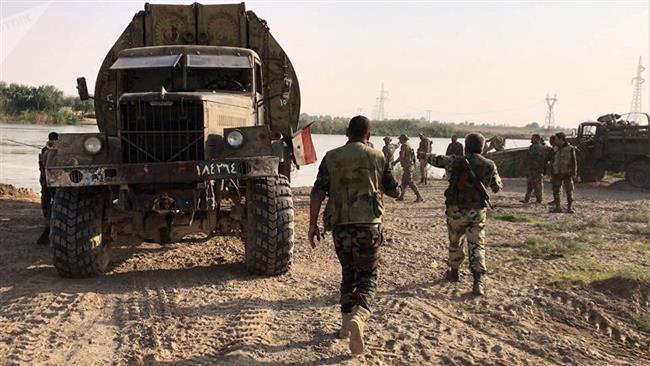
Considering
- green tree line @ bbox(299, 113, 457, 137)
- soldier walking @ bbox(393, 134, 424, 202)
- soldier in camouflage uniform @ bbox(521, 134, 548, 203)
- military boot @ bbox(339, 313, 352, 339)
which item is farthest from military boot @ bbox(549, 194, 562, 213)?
green tree line @ bbox(299, 113, 457, 137)

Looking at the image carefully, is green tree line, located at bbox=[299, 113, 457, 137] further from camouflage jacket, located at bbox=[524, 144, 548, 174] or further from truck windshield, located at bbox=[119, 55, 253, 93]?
truck windshield, located at bbox=[119, 55, 253, 93]

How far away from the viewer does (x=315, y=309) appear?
5.45 metres

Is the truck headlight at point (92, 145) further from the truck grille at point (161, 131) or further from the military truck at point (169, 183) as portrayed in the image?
the truck grille at point (161, 131)

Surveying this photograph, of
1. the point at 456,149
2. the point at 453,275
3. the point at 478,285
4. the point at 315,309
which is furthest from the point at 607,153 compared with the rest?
the point at 315,309

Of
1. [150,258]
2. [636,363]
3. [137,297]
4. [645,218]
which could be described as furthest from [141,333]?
[645,218]

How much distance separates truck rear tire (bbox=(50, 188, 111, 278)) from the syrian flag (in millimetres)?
4288

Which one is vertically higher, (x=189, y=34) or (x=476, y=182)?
(x=189, y=34)

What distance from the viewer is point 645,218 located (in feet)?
37.9

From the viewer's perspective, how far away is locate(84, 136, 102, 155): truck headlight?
627 centimetres

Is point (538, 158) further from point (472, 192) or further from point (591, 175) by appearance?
point (472, 192)

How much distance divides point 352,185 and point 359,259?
552 mm

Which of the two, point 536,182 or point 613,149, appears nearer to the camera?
point 536,182

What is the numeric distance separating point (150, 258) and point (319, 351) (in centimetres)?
389

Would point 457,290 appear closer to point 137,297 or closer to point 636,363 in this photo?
point 636,363
